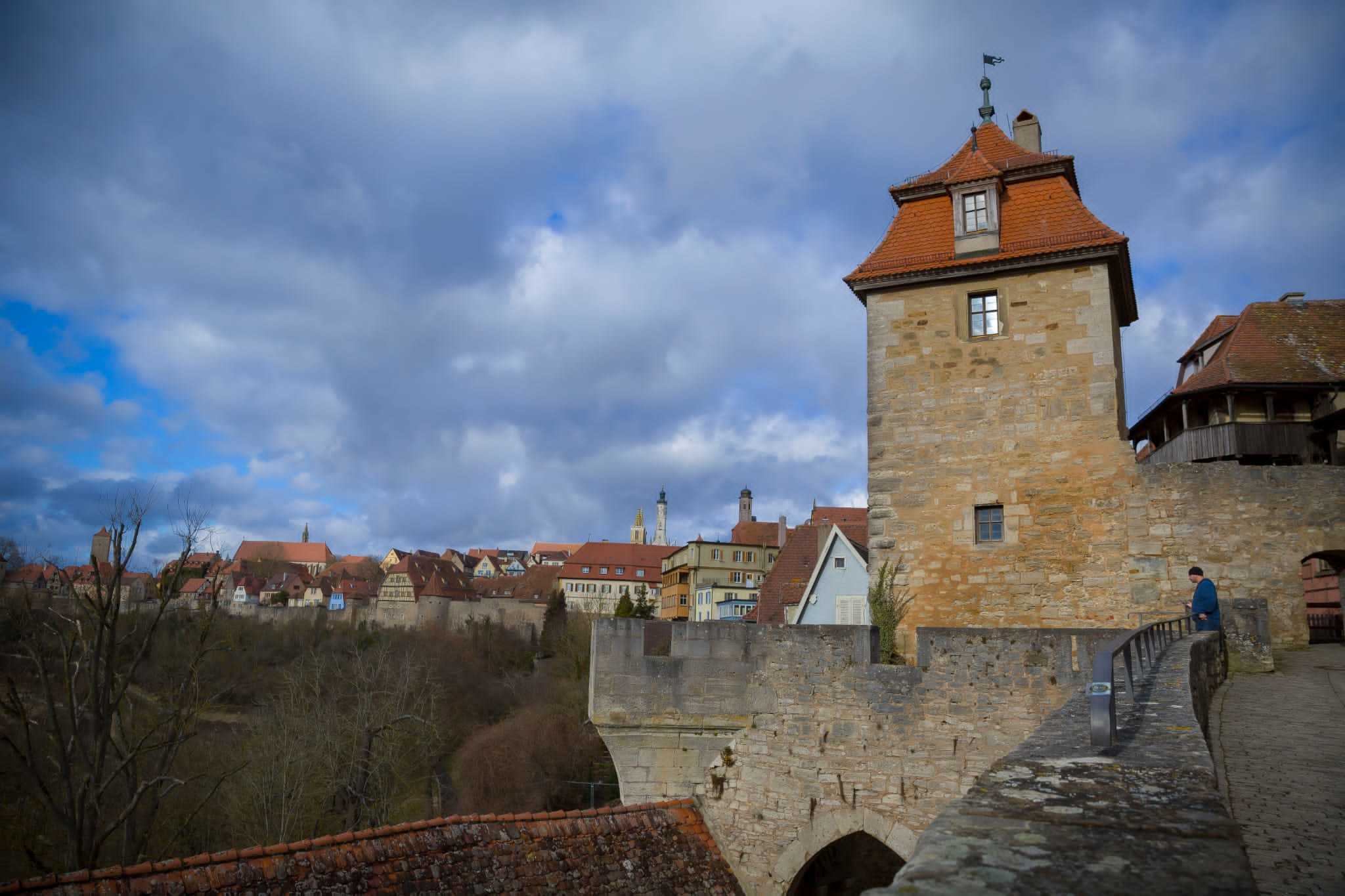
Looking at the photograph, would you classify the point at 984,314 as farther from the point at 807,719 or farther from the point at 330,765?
the point at 330,765

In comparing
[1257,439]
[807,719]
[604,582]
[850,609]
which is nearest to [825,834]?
[807,719]

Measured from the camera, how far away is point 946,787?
955 cm

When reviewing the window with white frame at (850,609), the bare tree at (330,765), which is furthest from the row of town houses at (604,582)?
the bare tree at (330,765)

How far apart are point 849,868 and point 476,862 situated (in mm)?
5347

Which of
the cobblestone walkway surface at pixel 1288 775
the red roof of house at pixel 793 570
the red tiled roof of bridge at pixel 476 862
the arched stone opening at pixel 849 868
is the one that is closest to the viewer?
the cobblestone walkway surface at pixel 1288 775

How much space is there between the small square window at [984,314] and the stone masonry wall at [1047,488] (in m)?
0.13

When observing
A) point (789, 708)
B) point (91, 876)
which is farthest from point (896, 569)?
point (91, 876)

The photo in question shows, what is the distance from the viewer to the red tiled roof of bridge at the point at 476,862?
304 inches

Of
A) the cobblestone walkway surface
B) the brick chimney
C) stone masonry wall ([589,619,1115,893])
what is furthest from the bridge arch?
the brick chimney

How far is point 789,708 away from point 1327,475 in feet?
28.0

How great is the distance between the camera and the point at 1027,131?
17.4 metres

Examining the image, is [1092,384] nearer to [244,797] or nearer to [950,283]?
[950,283]

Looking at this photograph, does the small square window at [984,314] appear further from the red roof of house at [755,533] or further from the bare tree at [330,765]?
the red roof of house at [755,533]

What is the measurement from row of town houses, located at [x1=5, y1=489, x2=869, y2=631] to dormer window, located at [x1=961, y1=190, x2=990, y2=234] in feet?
43.9
